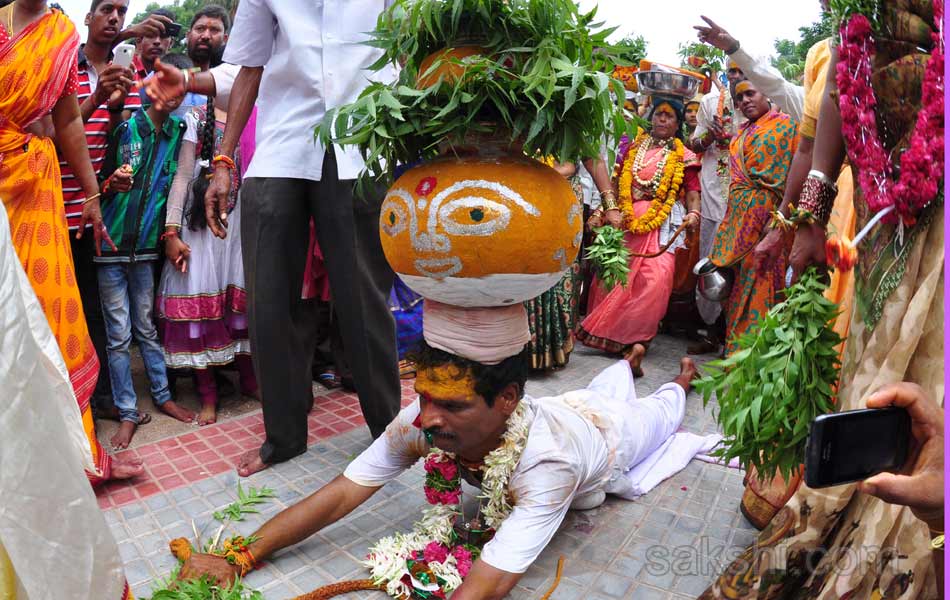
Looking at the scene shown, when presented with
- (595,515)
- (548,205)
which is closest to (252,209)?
(548,205)

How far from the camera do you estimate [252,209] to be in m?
3.19

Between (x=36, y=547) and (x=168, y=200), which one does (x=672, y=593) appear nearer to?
(x=36, y=547)

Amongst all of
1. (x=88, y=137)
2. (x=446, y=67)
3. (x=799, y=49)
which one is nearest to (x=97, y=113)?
(x=88, y=137)

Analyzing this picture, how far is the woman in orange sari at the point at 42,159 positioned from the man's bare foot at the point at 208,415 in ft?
2.88

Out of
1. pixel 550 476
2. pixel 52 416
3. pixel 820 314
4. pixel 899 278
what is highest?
pixel 899 278

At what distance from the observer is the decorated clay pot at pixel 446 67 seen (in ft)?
6.88

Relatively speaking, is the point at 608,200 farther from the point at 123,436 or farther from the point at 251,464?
the point at 123,436

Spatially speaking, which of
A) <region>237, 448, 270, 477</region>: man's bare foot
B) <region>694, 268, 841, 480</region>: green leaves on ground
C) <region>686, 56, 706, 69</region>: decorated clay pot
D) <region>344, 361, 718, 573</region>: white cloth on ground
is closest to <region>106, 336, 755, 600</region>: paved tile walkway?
<region>237, 448, 270, 477</region>: man's bare foot


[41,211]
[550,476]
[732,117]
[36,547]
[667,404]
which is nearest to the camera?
[36,547]

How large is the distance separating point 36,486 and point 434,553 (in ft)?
4.72

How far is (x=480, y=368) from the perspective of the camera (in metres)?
2.29

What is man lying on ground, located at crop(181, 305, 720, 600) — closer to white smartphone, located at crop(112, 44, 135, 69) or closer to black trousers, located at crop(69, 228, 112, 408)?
black trousers, located at crop(69, 228, 112, 408)

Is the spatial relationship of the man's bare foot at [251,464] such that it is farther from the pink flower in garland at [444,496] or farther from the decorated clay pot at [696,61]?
the decorated clay pot at [696,61]

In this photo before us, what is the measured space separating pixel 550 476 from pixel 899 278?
1.24 m
